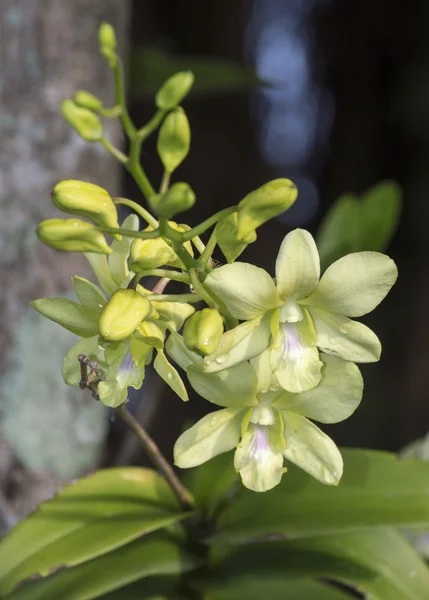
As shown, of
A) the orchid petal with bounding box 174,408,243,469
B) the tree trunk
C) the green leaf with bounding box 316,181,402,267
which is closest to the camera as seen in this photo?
the orchid petal with bounding box 174,408,243,469

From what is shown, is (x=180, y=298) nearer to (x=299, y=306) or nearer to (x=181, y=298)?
(x=181, y=298)

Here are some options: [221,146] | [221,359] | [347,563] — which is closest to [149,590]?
[347,563]

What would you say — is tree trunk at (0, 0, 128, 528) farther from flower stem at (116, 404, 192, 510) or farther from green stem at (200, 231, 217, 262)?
green stem at (200, 231, 217, 262)

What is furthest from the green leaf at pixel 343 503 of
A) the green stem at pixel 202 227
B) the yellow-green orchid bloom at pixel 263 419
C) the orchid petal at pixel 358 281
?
the green stem at pixel 202 227

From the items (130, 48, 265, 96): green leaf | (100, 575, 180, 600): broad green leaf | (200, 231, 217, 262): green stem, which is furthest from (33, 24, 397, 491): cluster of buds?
(130, 48, 265, 96): green leaf

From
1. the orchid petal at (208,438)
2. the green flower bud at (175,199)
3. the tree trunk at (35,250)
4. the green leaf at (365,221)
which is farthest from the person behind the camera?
the green leaf at (365,221)

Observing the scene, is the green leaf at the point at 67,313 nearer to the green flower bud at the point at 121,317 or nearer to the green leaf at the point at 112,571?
the green flower bud at the point at 121,317

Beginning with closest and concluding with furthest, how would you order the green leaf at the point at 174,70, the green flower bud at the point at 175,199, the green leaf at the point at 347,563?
the green flower bud at the point at 175,199 → the green leaf at the point at 347,563 → the green leaf at the point at 174,70
